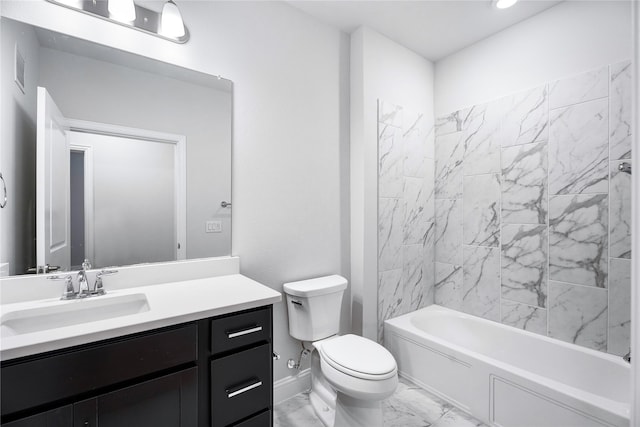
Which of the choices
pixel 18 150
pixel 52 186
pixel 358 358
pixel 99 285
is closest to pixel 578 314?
pixel 358 358

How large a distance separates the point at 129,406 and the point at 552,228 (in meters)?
2.49

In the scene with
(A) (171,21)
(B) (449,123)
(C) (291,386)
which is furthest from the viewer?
(B) (449,123)

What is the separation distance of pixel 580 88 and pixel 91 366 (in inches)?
112

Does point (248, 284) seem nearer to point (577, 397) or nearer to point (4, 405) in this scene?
point (4, 405)

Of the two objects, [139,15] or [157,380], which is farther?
[139,15]

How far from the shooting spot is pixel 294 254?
6.60ft

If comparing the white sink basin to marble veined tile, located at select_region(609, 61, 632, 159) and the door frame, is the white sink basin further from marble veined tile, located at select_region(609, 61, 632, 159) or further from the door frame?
marble veined tile, located at select_region(609, 61, 632, 159)

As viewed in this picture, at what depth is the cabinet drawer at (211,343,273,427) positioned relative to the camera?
113cm

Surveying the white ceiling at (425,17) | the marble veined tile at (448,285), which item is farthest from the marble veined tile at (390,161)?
the marble veined tile at (448,285)

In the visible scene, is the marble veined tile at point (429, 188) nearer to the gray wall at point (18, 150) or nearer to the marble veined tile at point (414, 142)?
the marble veined tile at point (414, 142)

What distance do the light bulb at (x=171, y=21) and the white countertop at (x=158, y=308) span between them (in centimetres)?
129

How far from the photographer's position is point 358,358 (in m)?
1.57

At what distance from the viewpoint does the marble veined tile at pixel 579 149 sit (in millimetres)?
1778

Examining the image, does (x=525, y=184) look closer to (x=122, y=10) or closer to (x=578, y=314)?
(x=578, y=314)
